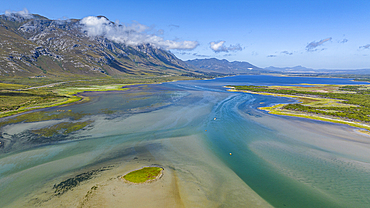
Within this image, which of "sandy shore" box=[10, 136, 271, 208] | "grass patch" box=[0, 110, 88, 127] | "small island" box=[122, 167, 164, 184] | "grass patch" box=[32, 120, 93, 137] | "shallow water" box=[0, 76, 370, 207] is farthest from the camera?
"grass patch" box=[0, 110, 88, 127]

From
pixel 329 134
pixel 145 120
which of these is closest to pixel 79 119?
pixel 145 120

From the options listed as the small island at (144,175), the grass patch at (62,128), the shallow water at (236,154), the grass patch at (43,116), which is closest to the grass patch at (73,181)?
the shallow water at (236,154)

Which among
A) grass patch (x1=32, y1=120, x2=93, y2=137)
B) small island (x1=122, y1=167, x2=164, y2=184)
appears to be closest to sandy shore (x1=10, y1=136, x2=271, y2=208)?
small island (x1=122, y1=167, x2=164, y2=184)

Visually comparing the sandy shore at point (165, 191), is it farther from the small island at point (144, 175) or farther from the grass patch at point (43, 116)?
the grass patch at point (43, 116)

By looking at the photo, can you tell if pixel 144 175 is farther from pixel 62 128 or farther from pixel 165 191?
pixel 62 128

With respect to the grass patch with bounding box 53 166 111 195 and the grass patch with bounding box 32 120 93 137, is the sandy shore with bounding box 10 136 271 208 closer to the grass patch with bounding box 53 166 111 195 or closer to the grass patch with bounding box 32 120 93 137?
the grass patch with bounding box 53 166 111 195

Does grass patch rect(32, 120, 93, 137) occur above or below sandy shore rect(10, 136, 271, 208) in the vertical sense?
above

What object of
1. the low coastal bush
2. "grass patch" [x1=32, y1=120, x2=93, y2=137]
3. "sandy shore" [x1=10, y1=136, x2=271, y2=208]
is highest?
"grass patch" [x1=32, y1=120, x2=93, y2=137]
